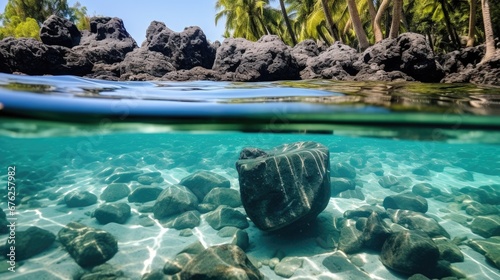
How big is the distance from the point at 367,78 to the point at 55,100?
10829 mm

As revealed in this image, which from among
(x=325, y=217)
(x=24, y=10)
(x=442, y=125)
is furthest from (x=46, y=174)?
(x=24, y=10)

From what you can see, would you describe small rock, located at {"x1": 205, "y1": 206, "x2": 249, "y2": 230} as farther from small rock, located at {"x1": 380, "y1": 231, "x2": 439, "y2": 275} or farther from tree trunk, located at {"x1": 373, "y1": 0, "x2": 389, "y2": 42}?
tree trunk, located at {"x1": 373, "y1": 0, "x2": 389, "y2": 42}

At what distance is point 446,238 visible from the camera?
25.2 feet

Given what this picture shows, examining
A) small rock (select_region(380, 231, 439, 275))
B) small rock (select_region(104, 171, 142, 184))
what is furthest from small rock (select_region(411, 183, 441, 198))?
small rock (select_region(104, 171, 142, 184))

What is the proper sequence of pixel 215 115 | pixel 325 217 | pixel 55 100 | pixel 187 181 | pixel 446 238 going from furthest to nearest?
1. pixel 187 181
2. pixel 325 217
3. pixel 446 238
4. pixel 215 115
5. pixel 55 100

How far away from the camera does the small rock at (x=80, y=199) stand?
9.78 metres

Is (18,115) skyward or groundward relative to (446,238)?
skyward

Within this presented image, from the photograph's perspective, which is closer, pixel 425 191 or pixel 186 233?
pixel 186 233

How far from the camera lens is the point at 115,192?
10281mm

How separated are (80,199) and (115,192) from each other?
112 cm

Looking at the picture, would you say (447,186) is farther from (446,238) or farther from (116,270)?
(116,270)

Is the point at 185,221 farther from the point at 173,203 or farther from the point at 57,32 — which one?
the point at 57,32

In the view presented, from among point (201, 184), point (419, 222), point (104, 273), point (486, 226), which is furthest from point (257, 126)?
point (486, 226)

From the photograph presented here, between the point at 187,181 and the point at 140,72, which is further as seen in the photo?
the point at 140,72
